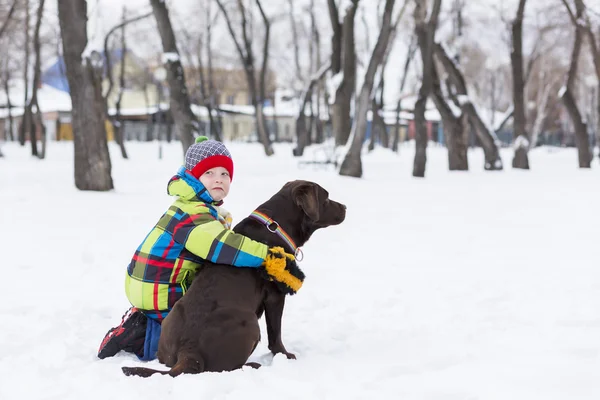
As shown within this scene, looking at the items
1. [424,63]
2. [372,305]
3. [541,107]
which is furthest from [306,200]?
[541,107]

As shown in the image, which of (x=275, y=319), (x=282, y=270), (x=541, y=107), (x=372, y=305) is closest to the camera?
(x=282, y=270)

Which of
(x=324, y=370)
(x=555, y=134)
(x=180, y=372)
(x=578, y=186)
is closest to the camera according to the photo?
(x=180, y=372)

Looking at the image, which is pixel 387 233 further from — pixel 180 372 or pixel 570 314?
pixel 180 372

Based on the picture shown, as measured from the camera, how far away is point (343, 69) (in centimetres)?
1919

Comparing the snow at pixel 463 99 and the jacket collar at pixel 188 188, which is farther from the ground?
the snow at pixel 463 99

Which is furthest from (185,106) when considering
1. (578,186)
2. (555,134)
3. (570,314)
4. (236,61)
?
(555,134)

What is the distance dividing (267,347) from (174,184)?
1228 millimetres

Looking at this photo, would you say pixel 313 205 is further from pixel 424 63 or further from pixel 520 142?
pixel 520 142

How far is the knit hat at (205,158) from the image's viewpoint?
13.6ft

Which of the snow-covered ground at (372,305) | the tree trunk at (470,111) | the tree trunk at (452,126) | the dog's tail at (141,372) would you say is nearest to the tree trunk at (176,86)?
the snow-covered ground at (372,305)

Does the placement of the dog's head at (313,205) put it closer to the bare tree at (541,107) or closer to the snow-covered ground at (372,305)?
the snow-covered ground at (372,305)

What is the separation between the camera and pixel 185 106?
15.9 m

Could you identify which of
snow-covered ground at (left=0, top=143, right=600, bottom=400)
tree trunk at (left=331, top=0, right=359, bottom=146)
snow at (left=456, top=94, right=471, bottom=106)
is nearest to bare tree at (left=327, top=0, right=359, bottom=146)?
tree trunk at (left=331, top=0, right=359, bottom=146)

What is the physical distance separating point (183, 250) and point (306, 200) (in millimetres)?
767
